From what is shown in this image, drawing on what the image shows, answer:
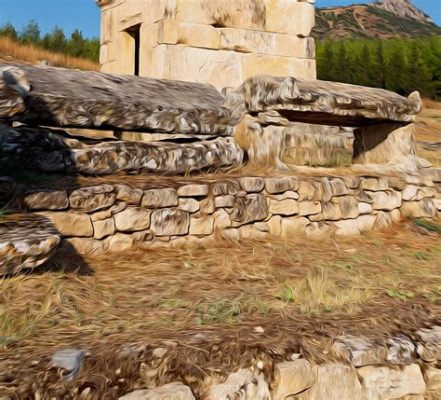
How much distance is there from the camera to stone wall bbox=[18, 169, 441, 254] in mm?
3742

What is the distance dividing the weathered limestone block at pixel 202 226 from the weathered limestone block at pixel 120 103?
0.86m

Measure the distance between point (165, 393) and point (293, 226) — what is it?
278 centimetres

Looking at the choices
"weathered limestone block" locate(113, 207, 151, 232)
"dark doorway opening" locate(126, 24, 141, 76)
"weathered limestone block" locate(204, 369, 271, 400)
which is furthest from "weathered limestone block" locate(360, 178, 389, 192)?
"dark doorway opening" locate(126, 24, 141, 76)

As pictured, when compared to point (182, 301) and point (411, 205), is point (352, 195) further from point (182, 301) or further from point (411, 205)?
point (182, 301)

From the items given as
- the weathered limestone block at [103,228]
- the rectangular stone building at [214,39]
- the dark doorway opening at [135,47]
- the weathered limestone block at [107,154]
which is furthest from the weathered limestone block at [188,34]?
the weathered limestone block at [103,228]

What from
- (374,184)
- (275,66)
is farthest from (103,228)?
(275,66)

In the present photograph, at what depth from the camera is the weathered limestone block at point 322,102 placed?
4.90 meters

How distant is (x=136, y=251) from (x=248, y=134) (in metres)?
1.70

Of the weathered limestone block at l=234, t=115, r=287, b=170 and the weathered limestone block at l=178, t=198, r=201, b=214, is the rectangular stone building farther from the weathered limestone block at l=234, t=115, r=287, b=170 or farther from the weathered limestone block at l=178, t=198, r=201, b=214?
the weathered limestone block at l=178, t=198, r=201, b=214

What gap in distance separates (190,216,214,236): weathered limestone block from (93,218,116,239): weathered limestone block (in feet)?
2.01

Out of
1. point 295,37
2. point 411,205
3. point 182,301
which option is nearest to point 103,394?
point 182,301

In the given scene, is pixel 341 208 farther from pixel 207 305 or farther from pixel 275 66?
pixel 275 66

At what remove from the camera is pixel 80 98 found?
4227mm

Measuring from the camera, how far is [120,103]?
174 inches
